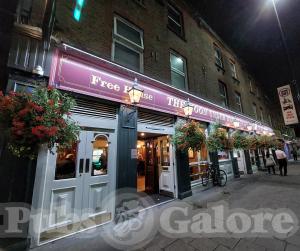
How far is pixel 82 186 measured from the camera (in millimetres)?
4367

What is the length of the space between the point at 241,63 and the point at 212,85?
905 cm

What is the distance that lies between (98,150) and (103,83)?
2097 mm

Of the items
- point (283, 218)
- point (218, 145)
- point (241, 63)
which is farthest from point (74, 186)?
point (241, 63)

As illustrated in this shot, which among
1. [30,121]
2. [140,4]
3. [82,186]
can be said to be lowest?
[82,186]

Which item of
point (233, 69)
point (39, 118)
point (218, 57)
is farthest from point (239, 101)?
point (39, 118)

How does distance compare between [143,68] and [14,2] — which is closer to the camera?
[14,2]

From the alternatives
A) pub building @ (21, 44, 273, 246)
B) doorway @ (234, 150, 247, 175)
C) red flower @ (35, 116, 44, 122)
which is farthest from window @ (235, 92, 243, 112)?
red flower @ (35, 116, 44, 122)

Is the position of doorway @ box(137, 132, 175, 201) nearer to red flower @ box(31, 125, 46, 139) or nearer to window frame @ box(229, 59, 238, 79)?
red flower @ box(31, 125, 46, 139)

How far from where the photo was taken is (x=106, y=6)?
6203 millimetres

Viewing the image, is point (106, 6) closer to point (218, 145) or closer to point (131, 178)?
point (131, 178)

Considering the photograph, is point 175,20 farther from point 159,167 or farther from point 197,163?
point 159,167

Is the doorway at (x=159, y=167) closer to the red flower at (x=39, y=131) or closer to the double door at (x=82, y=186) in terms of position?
the double door at (x=82, y=186)

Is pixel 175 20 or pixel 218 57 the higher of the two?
pixel 175 20

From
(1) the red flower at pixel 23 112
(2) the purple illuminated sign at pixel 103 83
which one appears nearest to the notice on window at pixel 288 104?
(2) the purple illuminated sign at pixel 103 83
